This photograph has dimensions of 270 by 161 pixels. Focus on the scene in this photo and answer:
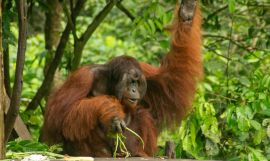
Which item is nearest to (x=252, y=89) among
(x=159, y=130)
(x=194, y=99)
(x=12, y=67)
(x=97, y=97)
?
(x=194, y=99)

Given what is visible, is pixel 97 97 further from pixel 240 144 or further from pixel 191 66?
pixel 240 144

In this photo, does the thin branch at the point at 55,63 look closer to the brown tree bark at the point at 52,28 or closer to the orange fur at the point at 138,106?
the brown tree bark at the point at 52,28

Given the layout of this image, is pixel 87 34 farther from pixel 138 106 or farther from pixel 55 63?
pixel 138 106

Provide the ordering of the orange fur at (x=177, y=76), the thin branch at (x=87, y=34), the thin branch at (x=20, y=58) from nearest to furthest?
the thin branch at (x=20, y=58) < the orange fur at (x=177, y=76) < the thin branch at (x=87, y=34)

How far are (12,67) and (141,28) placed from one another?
14.8 feet

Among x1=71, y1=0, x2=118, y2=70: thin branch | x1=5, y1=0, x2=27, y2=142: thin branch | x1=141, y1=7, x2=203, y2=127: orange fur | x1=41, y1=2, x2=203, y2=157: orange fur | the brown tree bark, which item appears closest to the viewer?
x1=5, y1=0, x2=27, y2=142: thin branch

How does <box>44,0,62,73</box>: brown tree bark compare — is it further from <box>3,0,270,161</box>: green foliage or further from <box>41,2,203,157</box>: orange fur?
<box>41,2,203,157</box>: orange fur

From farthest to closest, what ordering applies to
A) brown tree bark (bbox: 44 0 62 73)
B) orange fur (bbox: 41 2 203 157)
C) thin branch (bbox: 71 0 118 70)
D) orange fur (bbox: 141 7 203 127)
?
brown tree bark (bbox: 44 0 62 73) < thin branch (bbox: 71 0 118 70) < orange fur (bbox: 141 7 203 127) < orange fur (bbox: 41 2 203 157)

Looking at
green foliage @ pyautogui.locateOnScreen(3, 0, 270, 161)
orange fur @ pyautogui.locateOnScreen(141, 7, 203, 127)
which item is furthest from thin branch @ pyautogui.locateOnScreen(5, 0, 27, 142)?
orange fur @ pyautogui.locateOnScreen(141, 7, 203, 127)

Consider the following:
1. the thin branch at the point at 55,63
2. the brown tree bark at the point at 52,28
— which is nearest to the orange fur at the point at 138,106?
→ the thin branch at the point at 55,63

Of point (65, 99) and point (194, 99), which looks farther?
point (194, 99)

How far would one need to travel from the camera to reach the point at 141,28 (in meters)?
5.54

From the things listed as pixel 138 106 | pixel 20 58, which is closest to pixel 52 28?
pixel 138 106

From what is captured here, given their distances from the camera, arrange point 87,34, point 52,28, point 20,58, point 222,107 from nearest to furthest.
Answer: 1. point 20,58
2. point 222,107
3. point 87,34
4. point 52,28
